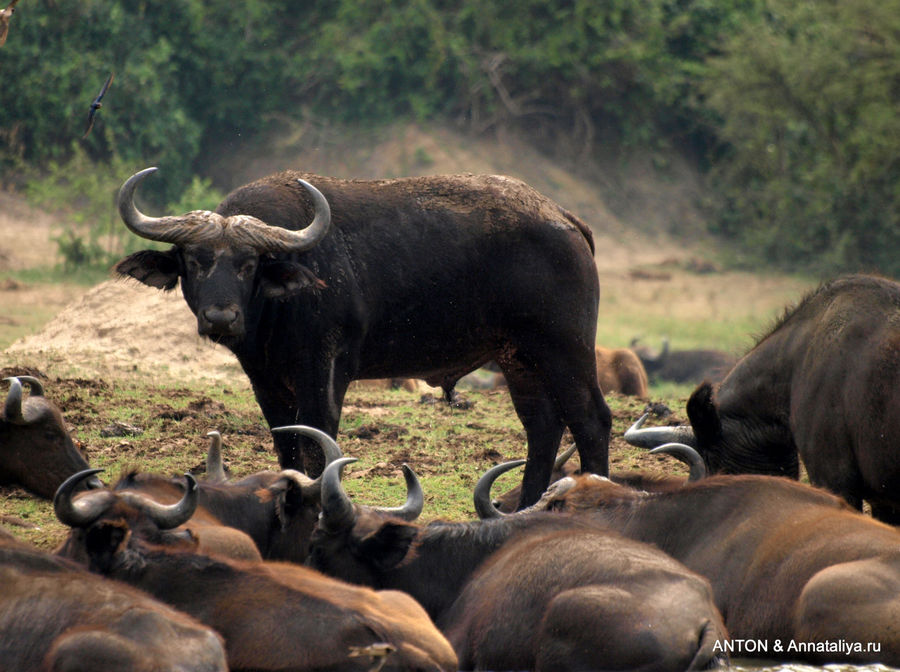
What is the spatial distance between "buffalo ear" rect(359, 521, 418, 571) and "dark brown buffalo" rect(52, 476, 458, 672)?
27.6 inches

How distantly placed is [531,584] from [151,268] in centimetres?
351

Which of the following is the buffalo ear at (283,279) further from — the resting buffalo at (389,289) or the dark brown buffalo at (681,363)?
the dark brown buffalo at (681,363)

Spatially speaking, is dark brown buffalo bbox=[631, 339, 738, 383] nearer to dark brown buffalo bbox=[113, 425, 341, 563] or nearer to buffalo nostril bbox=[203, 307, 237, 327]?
buffalo nostril bbox=[203, 307, 237, 327]

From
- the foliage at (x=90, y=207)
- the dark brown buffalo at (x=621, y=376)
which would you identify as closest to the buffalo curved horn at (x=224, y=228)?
the dark brown buffalo at (x=621, y=376)

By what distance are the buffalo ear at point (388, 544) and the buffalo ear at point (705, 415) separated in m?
2.50

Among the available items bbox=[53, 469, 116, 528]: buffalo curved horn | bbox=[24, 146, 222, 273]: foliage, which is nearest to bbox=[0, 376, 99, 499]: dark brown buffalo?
bbox=[53, 469, 116, 528]: buffalo curved horn

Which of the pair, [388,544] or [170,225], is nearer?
[388,544]

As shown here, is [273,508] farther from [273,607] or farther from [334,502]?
[273,607]

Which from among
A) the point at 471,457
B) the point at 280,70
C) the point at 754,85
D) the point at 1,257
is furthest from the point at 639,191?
the point at 471,457

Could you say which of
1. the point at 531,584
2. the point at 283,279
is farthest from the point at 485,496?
the point at 283,279

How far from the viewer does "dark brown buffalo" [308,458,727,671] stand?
4.99 metres

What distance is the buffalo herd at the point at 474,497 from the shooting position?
15.9 feet

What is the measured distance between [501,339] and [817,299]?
204 cm

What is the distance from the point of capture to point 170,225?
7.56m
